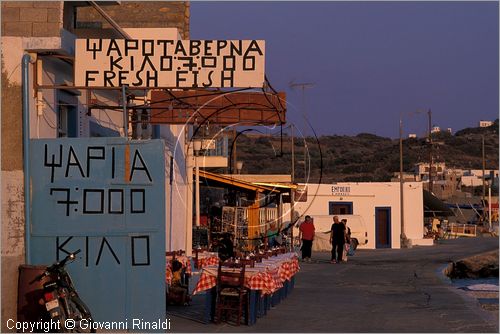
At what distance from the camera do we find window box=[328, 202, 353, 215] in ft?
169

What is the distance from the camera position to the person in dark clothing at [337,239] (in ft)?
106

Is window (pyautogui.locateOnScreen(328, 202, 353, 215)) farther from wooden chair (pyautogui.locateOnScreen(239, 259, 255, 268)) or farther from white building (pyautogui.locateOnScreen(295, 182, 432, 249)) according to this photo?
wooden chair (pyautogui.locateOnScreen(239, 259, 255, 268))

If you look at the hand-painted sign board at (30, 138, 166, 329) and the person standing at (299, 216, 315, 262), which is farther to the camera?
the person standing at (299, 216, 315, 262)

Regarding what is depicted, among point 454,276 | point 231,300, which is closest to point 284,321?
point 231,300

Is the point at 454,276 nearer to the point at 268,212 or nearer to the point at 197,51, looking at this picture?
the point at 268,212

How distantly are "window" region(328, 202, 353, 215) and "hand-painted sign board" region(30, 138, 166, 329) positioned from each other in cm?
3887

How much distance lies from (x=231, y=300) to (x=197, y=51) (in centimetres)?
399

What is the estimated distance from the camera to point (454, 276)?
3612cm

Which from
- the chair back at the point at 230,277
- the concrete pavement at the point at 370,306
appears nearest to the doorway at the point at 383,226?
the concrete pavement at the point at 370,306

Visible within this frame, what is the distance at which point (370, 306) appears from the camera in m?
18.1

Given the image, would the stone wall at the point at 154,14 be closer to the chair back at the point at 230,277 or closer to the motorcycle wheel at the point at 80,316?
the chair back at the point at 230,277

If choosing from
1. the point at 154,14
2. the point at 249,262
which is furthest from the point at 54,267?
the point at 154,14

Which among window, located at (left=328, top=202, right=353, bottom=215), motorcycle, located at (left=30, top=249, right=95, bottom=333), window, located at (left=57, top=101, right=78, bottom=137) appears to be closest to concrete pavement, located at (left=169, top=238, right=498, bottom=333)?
motorcycle, located at (left=30, top=249, right=95, bottom=333)

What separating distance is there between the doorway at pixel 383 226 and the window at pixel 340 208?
171 cm
